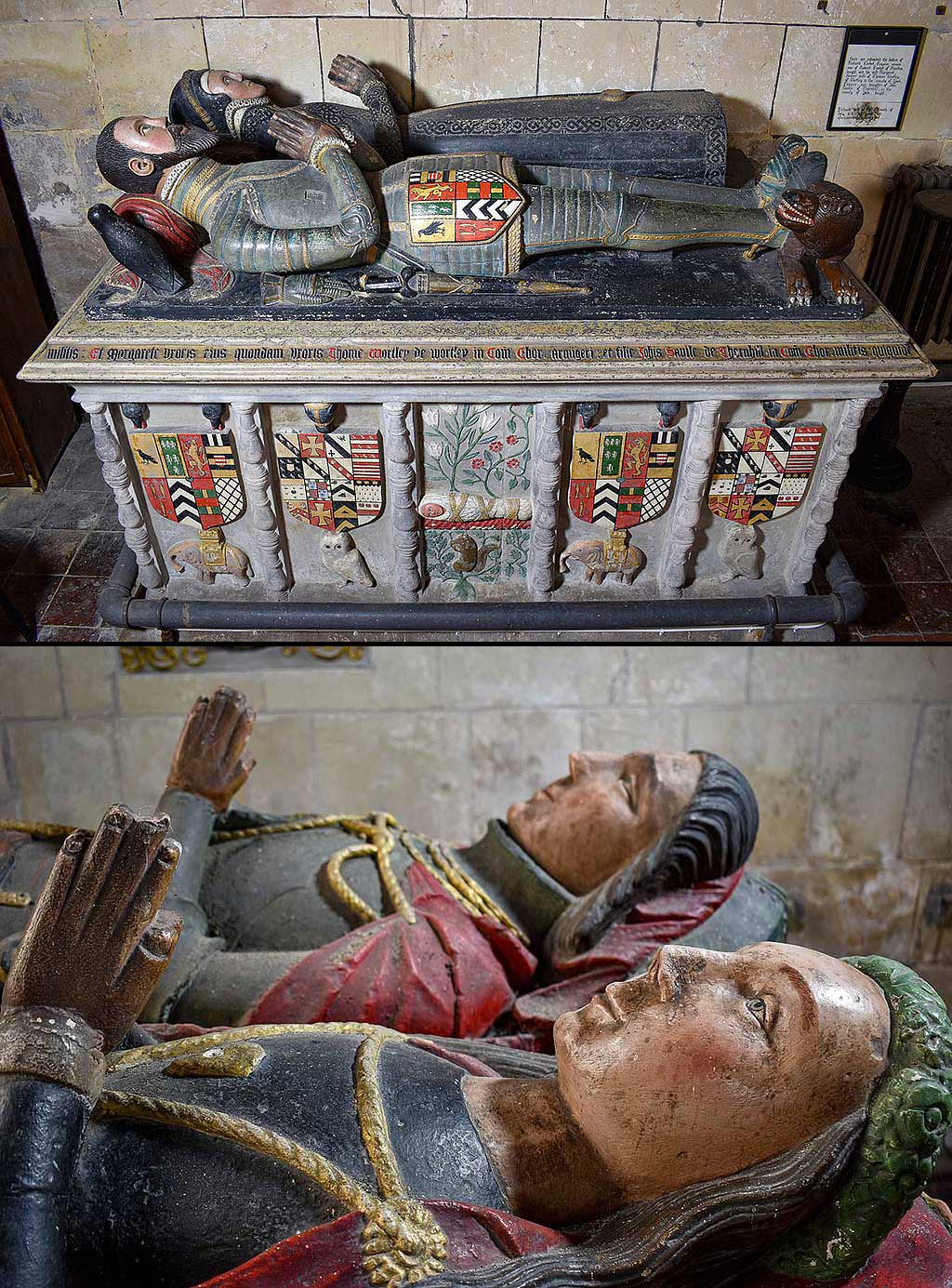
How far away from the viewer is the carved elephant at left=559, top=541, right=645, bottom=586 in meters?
4.40

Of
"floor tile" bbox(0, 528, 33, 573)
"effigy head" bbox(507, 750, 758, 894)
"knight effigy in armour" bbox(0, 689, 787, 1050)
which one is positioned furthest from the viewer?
"floor tile" bbox(0, 528, 33, 573)

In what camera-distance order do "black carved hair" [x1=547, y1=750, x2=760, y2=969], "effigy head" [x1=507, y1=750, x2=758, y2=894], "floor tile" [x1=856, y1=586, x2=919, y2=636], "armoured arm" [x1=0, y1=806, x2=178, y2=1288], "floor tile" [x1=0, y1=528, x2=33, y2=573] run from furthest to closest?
"floor tile" [x1=0, y1=528, x2=33, y2=573] → "floor tile" [x1=856, y1=586, x2=919, y2=636] → "effigy head" [x1=507, y1=750, x2=758, y2=894] → "black carved hair" [x1=547, y1=750, x2=760, y2=969] → "armoured arm" [x1=0, y1=806, x2=178, y2=1288]

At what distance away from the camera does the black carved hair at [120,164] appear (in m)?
3.97

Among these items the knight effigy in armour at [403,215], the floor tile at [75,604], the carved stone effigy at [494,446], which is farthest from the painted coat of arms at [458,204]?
the floor tile at [75,604]

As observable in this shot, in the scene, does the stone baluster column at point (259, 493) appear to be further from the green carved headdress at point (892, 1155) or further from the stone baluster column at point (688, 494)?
the green carved headdress at point (892, 1155)

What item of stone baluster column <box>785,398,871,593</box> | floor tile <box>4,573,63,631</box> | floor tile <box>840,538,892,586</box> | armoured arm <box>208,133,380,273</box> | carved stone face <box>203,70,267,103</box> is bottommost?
floor tile <box>840,538,892,586</box>

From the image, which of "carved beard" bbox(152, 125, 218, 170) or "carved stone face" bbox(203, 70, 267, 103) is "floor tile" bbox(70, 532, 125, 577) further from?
"carved stone face" bbox(203, 70, 267, 103)

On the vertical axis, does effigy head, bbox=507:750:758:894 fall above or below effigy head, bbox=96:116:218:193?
below

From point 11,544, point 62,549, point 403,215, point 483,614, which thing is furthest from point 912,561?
point 11,544

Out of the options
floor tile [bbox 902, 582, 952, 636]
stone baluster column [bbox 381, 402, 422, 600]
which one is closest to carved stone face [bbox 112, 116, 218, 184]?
stone baluster column [bbox 381, 402, 422, 600]

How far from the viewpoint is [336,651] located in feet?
15.1

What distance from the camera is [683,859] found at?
2.67 meters

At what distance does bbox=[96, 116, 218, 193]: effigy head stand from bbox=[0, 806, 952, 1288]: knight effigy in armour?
3.06 metres

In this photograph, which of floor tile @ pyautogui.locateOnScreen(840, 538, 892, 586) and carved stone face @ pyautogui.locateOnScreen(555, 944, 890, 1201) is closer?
carved stone face @ pyautogui.locateOnScreen(555, 944, 890, 1201)
